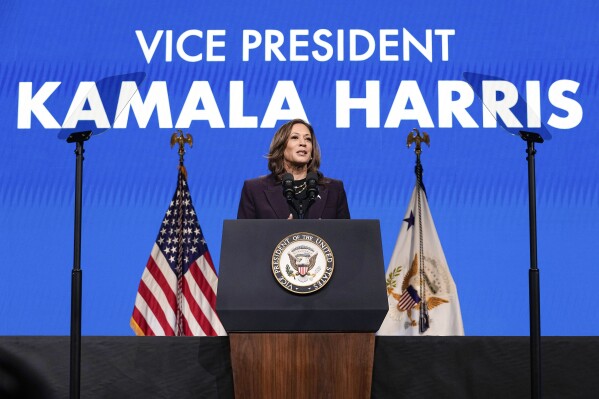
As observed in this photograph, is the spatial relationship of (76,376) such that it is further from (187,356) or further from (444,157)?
(444,157)

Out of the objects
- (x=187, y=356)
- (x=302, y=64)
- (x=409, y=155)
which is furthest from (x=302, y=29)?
(x=187, y=356)

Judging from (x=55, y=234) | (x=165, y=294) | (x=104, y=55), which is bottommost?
(x=165, y=294)

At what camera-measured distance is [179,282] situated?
445 cm

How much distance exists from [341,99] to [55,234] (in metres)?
1.84

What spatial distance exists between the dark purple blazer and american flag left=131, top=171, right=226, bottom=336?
1223 millimetres

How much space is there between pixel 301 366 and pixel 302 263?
0.29 meters

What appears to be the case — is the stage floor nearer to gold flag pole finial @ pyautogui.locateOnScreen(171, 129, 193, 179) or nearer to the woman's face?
the woman's face

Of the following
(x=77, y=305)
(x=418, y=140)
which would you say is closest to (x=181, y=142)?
(x=418, y=140)

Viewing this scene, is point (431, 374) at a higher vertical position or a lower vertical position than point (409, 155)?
lower

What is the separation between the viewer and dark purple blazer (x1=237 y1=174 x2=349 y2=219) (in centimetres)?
330

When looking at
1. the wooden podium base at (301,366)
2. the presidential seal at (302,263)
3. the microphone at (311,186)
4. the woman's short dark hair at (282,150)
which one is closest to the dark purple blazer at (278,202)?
the woman's short dark hair at (282,150)

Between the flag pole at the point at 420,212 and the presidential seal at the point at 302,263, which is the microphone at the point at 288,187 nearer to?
the presidential seal at the point at 302,263

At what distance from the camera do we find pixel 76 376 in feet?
7.51

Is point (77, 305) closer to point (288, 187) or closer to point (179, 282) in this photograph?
point (288, 187)
